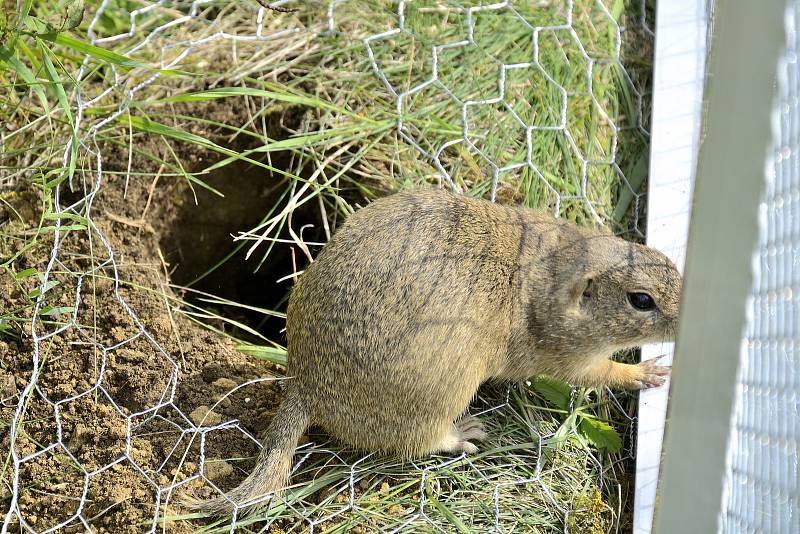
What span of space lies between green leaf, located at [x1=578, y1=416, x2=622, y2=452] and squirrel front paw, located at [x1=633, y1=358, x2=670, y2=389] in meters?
0.19

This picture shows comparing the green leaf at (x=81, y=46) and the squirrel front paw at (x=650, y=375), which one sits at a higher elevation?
the green leaf at (x=81, y=46)

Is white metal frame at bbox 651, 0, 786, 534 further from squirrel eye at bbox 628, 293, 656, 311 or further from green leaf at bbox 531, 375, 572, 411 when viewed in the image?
green leaf at bbox 531, 375, 572, 411

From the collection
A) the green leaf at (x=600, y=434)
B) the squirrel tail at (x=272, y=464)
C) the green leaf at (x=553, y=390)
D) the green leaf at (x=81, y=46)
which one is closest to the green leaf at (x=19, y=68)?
the green leaf at (x=81, y=46)

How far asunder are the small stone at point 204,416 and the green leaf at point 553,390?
1.14 metres

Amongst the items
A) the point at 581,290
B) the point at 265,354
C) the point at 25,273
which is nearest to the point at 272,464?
the point at 265,354

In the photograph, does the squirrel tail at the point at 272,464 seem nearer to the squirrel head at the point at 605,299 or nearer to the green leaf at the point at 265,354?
the green leaf at the point at 265,354

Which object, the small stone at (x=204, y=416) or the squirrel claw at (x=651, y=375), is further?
the squirrel claw at (x=651, y=375)

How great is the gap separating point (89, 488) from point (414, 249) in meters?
1.21

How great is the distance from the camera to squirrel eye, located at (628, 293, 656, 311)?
2.75 meters

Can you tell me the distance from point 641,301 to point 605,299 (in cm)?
12

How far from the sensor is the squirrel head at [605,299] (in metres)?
2.73

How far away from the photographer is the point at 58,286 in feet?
9.72

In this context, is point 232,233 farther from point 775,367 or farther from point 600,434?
point 775,367

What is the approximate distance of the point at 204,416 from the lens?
2.78m
